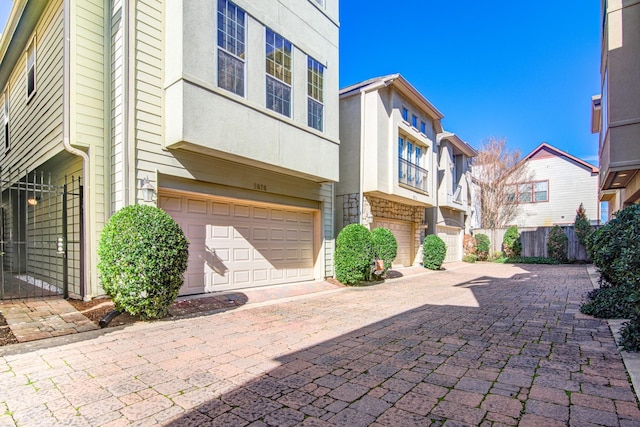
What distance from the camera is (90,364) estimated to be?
141 inches

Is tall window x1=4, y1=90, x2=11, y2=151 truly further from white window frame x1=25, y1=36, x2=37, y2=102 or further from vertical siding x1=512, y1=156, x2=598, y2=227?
vertical siding x1=512, y1=156, x2=598, y2=227

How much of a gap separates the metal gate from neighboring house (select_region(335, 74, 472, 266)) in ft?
25.0

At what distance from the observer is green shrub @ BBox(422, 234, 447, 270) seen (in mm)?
14859

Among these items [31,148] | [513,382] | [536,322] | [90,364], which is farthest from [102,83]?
[536,322]

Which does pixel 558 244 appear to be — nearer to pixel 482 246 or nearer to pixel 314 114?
pixel 482 246

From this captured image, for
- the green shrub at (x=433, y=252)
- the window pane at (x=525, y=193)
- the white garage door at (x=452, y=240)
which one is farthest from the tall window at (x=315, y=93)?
the window pane at (x=525, y=193)

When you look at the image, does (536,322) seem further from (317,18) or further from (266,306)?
(317,18)

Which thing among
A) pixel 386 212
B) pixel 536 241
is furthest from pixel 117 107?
pixel 536 241

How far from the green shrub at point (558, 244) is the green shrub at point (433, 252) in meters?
7.05

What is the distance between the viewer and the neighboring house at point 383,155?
11.5 m

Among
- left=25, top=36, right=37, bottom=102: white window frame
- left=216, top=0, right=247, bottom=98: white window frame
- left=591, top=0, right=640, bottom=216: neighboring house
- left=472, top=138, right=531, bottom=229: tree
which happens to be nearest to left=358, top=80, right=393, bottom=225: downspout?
left=216, top=0, right=247, bottom=98: white window frame

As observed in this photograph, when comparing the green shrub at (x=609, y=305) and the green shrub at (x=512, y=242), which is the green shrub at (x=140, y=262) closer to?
the green shrub at (x=609, y=305)

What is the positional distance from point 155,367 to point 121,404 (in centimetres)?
77

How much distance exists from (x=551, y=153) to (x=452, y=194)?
35.7ft
